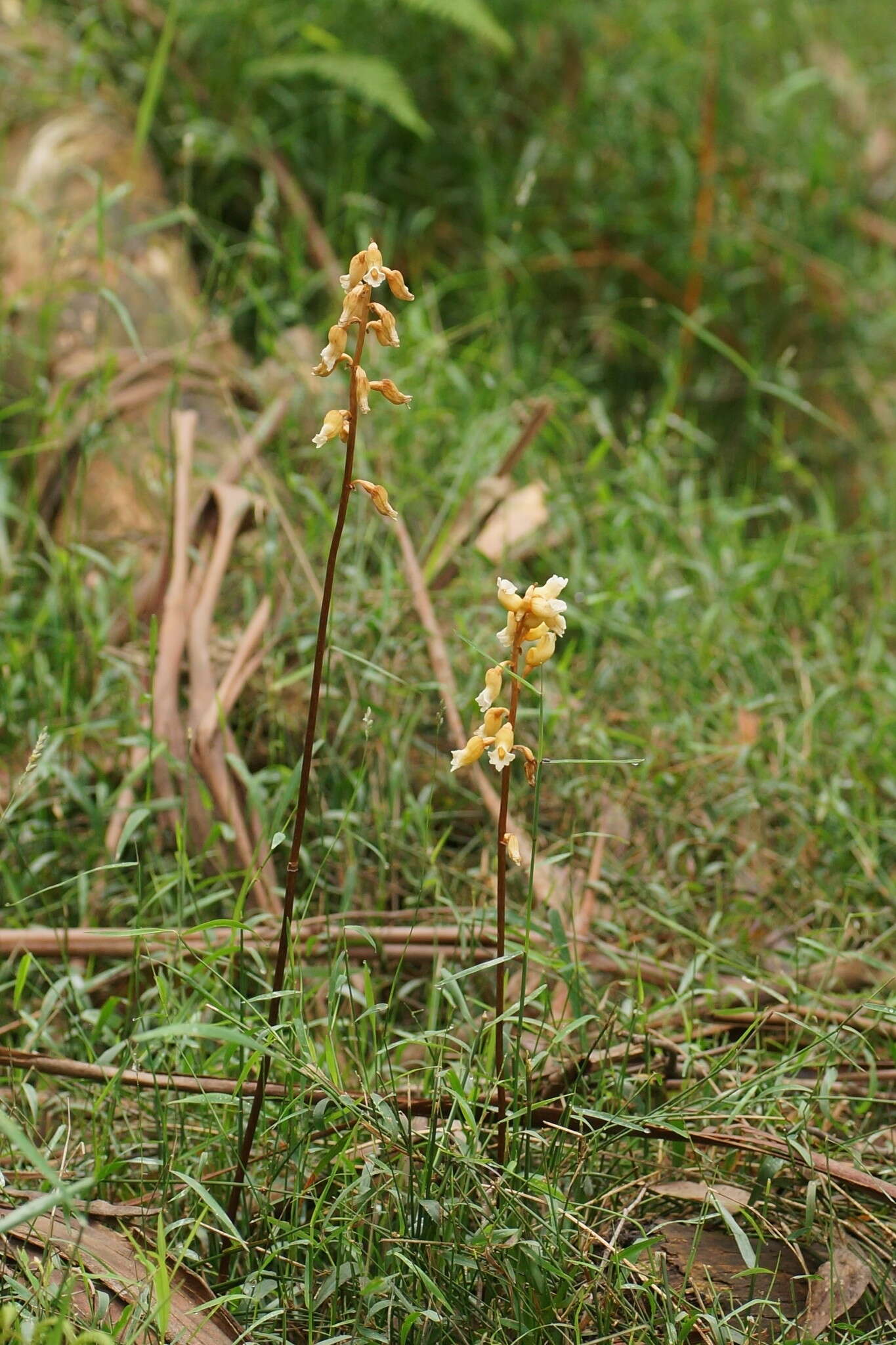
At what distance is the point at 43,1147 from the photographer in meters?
1.46

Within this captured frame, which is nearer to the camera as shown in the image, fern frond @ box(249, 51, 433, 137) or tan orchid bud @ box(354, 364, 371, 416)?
tan orchid bud @ box(354, 364, 371, 416)

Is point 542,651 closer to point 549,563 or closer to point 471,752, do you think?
point 471,752

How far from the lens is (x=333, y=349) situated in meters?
1.22

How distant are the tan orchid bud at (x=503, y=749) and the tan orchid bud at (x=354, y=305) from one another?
0.42m

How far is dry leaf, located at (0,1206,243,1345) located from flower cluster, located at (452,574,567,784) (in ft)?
1.89

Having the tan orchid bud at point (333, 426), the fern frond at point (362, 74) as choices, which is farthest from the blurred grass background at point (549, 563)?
the tan orchid bud at point (333, 426)

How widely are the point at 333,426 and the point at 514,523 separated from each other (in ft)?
4.73

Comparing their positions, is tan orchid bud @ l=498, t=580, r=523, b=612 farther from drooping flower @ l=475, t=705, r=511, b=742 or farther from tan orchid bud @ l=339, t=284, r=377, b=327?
tan orchid bud @ l=339, t=284, r=377, b=327

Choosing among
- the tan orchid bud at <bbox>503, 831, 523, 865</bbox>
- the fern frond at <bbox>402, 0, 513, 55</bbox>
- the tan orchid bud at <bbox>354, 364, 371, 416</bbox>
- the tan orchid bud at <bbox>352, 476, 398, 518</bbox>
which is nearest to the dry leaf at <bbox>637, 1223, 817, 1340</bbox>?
the tan orchid bud at <bbox>503, 831, 523, 865</bbox>

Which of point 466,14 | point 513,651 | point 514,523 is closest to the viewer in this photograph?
point 513,651

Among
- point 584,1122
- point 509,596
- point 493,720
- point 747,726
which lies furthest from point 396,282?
point 747,726

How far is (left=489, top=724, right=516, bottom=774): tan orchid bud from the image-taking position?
4.05ft

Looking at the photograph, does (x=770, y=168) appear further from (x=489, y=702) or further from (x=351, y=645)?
(x=489, y=702)

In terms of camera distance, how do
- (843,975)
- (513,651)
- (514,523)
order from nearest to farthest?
(513,651)
(843,975)
(514,523)
